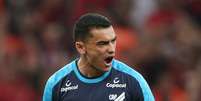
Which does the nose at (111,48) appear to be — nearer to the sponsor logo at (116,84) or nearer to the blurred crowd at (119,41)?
the sponsor logo at (116,84)

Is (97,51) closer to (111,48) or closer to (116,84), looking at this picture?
(111,48)

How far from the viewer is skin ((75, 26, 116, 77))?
24.7 ft

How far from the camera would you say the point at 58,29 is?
13047mm

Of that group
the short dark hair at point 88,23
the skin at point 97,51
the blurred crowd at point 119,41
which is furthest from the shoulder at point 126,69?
the blurred crowd at point 119,41

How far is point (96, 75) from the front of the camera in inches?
306

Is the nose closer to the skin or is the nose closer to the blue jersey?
the skin

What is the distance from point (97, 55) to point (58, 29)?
17.9 ft

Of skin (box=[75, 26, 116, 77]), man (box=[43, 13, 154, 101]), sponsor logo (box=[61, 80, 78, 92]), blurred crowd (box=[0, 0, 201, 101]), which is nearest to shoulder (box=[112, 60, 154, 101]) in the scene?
man (box=[43, 13, 154, 101])

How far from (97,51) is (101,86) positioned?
11.8 inches

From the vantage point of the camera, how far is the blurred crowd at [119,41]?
456 inches

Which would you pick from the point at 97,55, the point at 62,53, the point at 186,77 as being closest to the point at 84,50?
the point at 97,55

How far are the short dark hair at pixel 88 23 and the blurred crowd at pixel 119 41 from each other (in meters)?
3.44

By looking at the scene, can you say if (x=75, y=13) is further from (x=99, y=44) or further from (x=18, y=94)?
(x=99, y=44)

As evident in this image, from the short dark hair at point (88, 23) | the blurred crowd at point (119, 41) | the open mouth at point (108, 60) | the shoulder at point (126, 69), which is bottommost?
the blurred crowd at point (119, 41)
